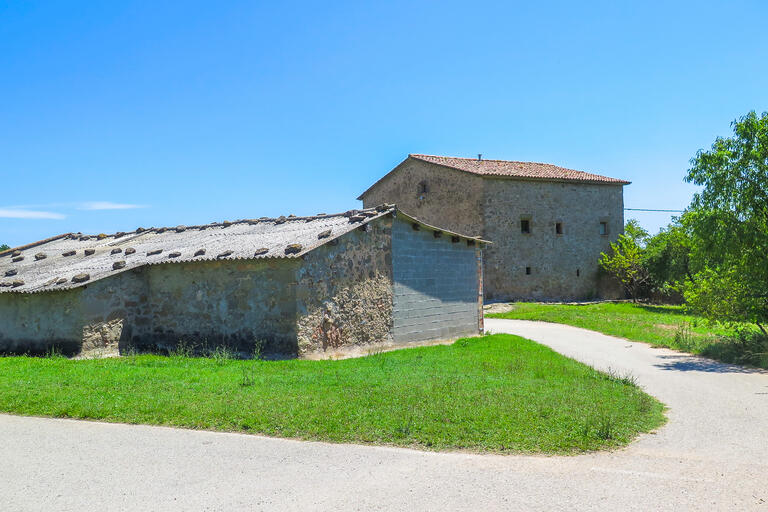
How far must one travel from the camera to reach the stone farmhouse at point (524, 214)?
31891mm

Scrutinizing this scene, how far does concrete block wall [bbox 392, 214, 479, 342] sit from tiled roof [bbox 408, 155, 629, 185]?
14.8 m

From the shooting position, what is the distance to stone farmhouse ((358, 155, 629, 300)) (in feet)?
105

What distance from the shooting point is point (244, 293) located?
43.7 ft

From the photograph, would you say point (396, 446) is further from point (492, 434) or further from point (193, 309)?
point (193, 309)

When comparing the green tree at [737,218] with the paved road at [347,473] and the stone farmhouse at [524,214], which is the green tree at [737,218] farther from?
the stone farmhouse at [524,214]

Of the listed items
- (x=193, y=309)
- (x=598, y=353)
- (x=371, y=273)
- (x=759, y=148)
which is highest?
(x=759, y=148)

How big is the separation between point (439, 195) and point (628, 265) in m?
11.9

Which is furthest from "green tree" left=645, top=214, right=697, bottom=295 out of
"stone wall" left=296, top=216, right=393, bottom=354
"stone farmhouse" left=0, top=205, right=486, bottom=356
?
"stone wall" left=296, top=216, right=393, bottom=354

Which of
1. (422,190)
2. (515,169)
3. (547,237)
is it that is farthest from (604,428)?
(515,169)

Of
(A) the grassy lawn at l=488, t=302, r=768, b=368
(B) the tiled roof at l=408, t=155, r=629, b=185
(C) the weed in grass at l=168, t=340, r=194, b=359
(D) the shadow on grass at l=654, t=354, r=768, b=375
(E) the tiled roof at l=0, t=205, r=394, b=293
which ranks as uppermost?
(B) the tiled roof at l=408, t=155, r=629, b=185

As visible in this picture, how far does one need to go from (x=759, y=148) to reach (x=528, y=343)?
7318 mm

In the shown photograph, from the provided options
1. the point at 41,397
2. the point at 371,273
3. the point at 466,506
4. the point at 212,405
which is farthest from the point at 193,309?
the point at 466,506

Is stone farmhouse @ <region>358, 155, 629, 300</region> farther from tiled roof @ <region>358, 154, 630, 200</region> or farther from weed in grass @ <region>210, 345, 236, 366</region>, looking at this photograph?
weed in grass @ <region>210, 345, 236, 366</region>

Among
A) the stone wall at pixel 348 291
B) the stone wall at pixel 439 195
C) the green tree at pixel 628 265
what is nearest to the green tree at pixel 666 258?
the green tree at pixel 628 265
